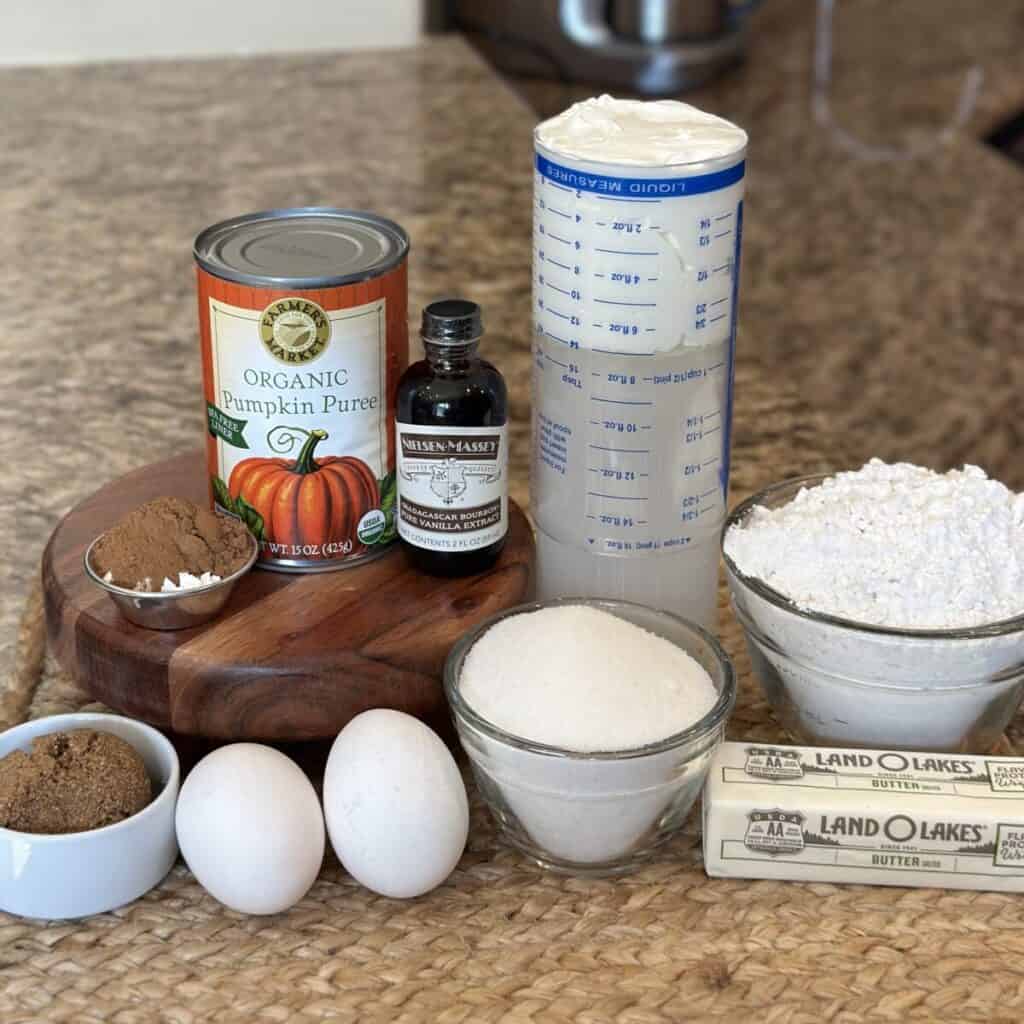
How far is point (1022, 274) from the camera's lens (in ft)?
6.96

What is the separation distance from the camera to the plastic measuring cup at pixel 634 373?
2.60ft

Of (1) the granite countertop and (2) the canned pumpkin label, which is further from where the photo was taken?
(1) the granite countertop

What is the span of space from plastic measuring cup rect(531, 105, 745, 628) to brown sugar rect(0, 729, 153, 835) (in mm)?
272

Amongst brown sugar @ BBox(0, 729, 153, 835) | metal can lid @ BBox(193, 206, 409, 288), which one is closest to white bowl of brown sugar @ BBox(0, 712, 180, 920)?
brown sugar @ BBox(0, 729, 153, 835)

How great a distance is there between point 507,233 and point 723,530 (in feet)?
2.52

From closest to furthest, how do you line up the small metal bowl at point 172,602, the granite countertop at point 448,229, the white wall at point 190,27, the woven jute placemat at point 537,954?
1. the woven jute placemat at point 537,954
2. the small metal bowl at point 172,602
3. the granite countertop at point 448,229
4. the white wall at point 190,27

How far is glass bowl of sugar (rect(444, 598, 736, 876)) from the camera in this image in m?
0.73

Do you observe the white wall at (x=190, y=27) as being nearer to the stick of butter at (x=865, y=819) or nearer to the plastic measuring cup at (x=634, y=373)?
the plastic measuring cup at (x=634, y=373)

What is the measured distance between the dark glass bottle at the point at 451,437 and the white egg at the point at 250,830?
17cm

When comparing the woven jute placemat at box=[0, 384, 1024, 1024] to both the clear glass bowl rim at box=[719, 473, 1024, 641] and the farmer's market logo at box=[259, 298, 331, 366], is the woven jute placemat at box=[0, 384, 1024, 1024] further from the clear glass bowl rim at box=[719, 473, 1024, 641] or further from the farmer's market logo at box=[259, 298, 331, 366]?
the farmer's market logo at box=[259, 298, 331, 366]

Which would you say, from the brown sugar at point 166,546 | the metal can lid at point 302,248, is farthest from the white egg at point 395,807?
the metal can lid at point 302,248

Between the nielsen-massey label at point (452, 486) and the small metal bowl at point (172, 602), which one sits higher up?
the nielsen-massey label at point (452, 486)

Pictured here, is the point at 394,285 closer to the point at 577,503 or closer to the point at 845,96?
the point at 577,503

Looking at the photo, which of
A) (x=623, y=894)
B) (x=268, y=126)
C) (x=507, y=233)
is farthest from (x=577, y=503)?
(x=268, y=126)
